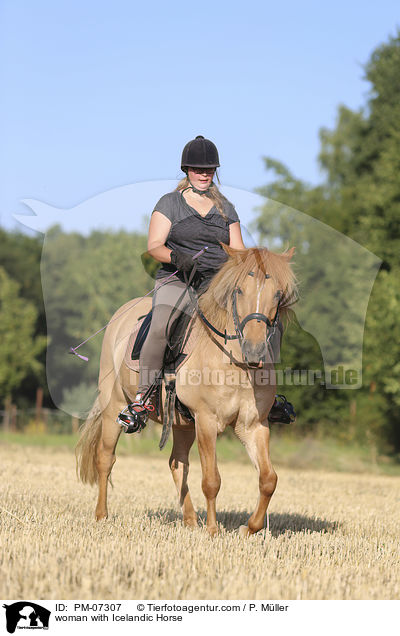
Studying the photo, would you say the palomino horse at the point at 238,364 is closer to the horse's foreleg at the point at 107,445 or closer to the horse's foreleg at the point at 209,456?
the horse's foreleg at the point at 209,456

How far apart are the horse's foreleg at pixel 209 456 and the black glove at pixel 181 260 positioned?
1.38 m

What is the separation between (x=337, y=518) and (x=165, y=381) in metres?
3.66

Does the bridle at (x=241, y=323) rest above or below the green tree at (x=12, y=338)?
below

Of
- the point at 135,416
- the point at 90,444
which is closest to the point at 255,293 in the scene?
the point at 135,416

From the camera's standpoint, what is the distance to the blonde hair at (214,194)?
659cm

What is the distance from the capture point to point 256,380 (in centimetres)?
612

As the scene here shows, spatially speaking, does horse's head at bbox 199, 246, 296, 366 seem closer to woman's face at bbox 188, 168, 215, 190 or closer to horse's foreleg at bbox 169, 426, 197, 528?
woman's face at bbox 188, 168, 215, 190

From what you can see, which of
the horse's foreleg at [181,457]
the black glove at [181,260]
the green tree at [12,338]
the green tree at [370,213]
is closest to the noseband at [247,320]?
the black glove at [181,260]

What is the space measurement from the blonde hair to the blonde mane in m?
0.74

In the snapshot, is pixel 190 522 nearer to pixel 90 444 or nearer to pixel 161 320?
pixel 90 444

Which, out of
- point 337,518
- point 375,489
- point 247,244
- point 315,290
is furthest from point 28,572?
point 315,290

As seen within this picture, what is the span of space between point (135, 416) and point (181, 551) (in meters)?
1.82

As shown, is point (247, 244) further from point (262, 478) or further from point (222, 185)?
point (262, 478)

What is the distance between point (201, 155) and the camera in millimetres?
6477
